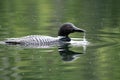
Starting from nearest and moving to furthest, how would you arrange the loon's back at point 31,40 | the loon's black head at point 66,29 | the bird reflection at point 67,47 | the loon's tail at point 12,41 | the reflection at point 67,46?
the bird reflection at point 67,47, the reflection at point 67,46, the loon's tail at point 12,41, the loon's back at point 31,40, the loon's black head at point 66,29

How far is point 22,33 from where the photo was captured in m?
17.8

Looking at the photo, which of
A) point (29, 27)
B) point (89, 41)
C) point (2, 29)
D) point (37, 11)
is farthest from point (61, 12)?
point (89, 41)

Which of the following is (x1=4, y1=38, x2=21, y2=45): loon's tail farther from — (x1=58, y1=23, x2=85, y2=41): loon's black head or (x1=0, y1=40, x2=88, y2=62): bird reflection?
(x1=58, y1=23, x2=85, y2=41): loon's black head

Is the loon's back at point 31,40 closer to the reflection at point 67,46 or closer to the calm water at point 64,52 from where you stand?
the reflection at point 67,46

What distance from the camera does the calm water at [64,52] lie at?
38.2 ft

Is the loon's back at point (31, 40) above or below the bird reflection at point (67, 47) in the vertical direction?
above

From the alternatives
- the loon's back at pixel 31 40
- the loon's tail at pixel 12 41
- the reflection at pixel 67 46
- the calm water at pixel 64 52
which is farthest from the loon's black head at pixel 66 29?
the loon's tail at pixel 12 41

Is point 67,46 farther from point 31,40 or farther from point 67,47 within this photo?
point 31,40

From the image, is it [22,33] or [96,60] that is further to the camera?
[22,33]

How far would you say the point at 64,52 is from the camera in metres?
14.6

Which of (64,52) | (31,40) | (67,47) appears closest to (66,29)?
(67,47)

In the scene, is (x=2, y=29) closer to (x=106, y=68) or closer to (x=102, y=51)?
(x=102, y=51)

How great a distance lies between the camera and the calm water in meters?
11.6

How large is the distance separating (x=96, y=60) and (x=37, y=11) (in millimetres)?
A: 14758
